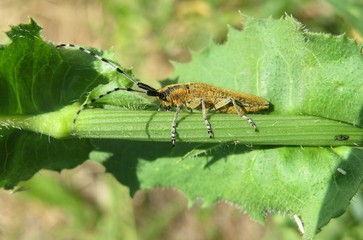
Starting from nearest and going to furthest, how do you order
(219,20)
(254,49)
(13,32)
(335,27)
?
(13,32)
(254,49)
(335,27)
(219,20)

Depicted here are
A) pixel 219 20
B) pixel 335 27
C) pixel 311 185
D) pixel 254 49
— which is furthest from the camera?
pixel 219 20

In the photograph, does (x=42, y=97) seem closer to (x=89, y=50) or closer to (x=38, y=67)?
(x=38, y=67)

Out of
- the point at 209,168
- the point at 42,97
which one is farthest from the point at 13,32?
the point at 209,168

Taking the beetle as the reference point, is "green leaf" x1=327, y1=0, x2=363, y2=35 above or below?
above

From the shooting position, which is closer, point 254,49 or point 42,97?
point 42,97

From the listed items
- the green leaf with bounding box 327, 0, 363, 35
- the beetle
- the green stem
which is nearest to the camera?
the green stem

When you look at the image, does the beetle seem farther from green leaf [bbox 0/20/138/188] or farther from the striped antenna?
green leaf [bbox 0/20/138/188]

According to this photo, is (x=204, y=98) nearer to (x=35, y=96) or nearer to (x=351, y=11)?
(x=35, y=96)

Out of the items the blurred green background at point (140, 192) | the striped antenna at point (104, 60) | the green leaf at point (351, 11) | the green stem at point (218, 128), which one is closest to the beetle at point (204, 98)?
the striped antenna at point (104, 60)

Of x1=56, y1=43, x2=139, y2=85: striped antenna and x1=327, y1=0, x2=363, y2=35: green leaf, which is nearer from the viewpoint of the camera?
x1=56, y1=43, x2=139, y2=85: striped antenna

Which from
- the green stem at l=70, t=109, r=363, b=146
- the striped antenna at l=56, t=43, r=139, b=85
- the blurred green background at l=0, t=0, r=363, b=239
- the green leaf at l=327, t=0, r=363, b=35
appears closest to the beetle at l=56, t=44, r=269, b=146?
the striped antenna at l=56, t=43, r=139, b=85
